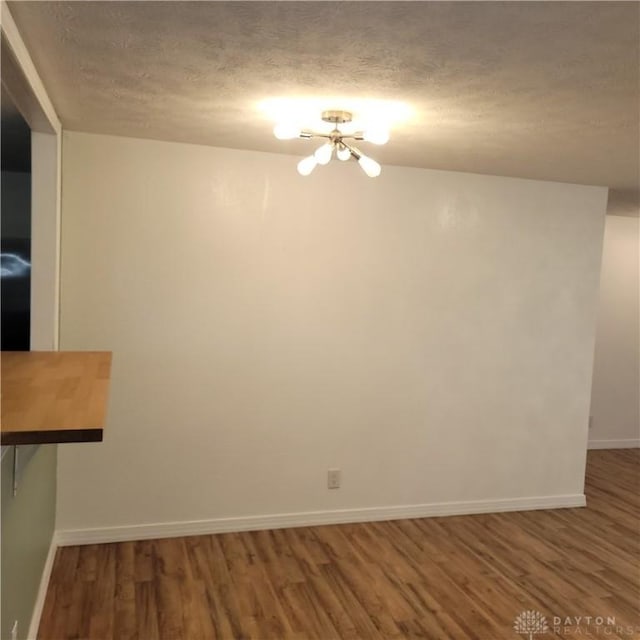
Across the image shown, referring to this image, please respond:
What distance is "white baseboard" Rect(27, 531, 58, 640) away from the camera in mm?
2357

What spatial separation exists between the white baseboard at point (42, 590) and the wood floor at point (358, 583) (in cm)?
4

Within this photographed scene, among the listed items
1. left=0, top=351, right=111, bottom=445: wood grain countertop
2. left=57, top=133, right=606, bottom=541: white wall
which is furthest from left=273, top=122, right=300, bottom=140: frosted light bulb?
left=0, top=351, right=111, bottom=445: wood grain countertop

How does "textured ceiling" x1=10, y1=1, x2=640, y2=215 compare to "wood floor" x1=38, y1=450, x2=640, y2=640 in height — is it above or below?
above

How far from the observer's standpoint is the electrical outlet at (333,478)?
366 centimetres

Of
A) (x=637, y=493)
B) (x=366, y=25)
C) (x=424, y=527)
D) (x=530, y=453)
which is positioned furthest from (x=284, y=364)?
(x=637, y=493)

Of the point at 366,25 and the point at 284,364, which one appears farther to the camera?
the point at 284,364

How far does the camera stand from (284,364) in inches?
138

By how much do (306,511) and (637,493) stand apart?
269 centimetres

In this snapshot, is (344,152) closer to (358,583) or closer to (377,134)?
(377,134)

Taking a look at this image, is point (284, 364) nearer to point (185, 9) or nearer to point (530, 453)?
point (530, 453)

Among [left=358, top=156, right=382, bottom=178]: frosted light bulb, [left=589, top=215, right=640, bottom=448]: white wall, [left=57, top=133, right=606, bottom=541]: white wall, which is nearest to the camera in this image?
[left=358, top=156, right=382, bottom=178]: frosted light bulb

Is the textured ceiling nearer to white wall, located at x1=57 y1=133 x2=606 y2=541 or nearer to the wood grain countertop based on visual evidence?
white wall, located at x1=57 y1=133 x2=606 y2=541
